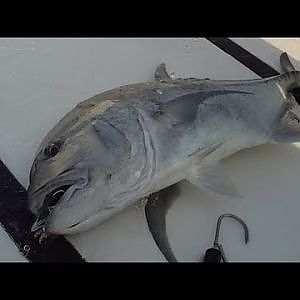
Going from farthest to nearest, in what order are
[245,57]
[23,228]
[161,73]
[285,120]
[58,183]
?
[245,57] → [161,73] → [285,120] → [23,228] → [58,183]

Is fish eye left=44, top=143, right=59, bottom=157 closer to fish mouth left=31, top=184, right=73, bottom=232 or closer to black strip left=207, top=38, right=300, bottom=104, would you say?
fish mouth left=31, top=184, right=73, bottom=232

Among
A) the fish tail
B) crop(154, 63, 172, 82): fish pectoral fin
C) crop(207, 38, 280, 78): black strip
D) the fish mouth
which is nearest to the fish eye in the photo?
the fish mouth

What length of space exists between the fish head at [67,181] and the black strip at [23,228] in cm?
7

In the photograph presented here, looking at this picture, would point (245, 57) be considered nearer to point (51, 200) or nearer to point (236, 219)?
point (236, 219)

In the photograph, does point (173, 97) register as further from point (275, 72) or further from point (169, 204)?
point (275, 72)

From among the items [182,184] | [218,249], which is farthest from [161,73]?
[218,249]

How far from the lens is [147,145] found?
69.6 inches

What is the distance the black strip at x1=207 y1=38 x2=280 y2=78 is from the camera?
8.11 ft

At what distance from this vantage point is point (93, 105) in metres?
1.79

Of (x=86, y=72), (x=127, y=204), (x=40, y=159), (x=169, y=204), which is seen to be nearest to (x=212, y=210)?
(x=169, y=204)

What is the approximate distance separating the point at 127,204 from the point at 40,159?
0.90ft

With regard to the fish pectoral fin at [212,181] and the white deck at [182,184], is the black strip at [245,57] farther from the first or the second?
the fish pectoral fin at [212,181]

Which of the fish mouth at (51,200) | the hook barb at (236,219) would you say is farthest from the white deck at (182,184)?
the fish mouth at (51,200)

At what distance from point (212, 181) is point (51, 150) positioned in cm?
51
